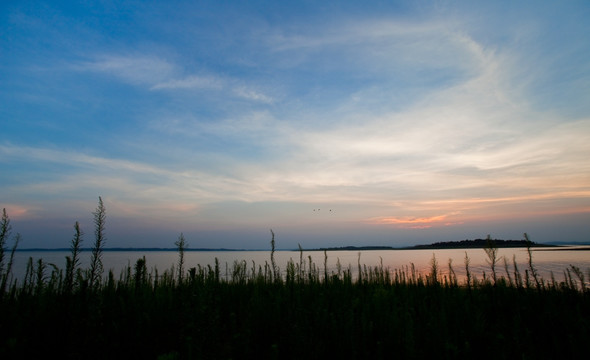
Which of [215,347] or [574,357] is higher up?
[215,347]

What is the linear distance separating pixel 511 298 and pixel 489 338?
451 cm

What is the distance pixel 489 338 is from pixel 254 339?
3.84m

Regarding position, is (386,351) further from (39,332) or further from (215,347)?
(39,332)

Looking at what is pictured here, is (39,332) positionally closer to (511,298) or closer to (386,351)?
(386,351)

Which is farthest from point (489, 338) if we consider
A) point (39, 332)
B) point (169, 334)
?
point (39, 332)

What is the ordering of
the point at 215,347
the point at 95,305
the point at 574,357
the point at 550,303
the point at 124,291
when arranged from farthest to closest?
1. the point at 124,291
2. the point at 550,303
3. the point at 574,357
4. the point at 95,305
5. the point at 215,347

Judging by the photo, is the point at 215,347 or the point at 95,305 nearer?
the point at 215,347

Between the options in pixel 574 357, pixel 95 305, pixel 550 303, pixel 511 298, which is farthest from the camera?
pixel 511 298

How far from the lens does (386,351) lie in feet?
15.2

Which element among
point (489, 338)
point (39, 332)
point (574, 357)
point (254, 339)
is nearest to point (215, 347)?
point (254, 339)

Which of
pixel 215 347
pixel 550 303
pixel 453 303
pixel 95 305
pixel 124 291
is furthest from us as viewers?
pixel 124 291

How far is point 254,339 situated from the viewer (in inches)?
199

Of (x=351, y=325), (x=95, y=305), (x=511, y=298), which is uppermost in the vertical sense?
(x=95, y=305)

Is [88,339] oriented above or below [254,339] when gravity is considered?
above
